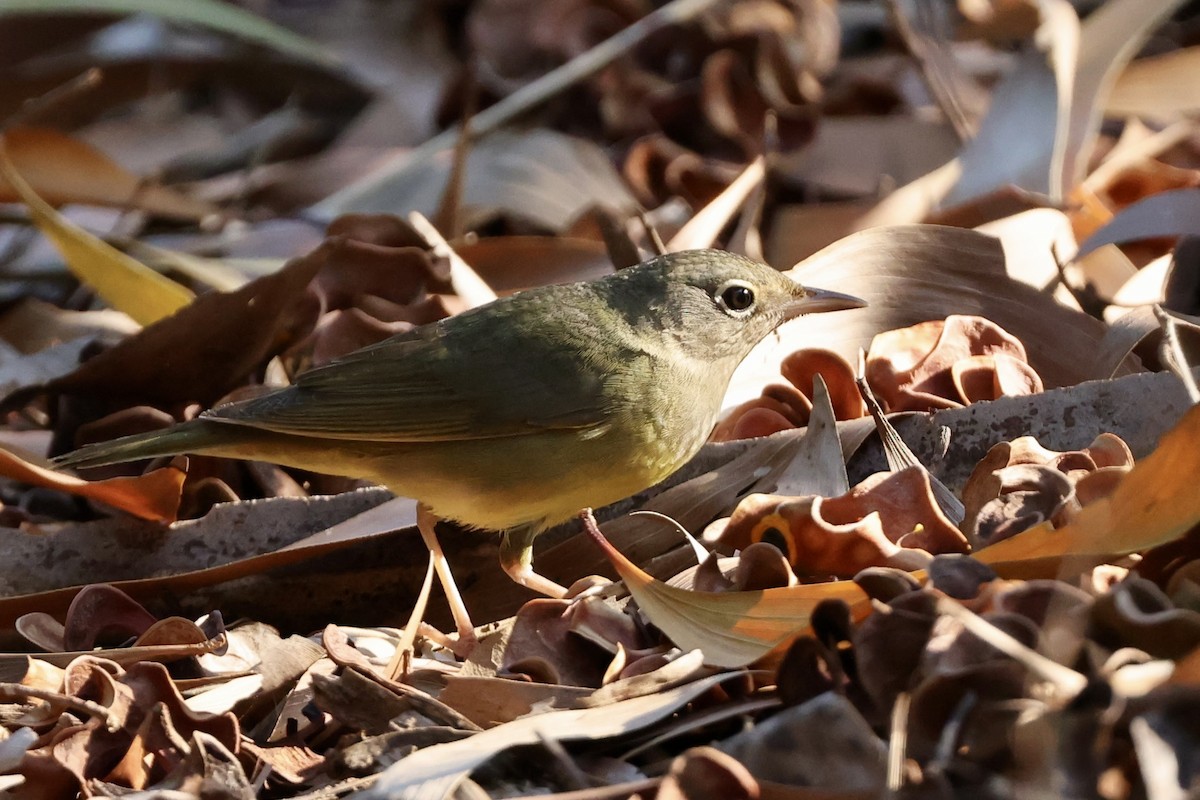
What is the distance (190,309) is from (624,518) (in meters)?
1.55

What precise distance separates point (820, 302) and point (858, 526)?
1.33 meters

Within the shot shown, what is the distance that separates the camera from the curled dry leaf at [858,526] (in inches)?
110

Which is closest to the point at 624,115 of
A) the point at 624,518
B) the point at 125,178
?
the point at 125,178

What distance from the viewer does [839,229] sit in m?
4.95

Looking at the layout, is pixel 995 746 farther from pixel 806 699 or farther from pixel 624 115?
pixel 624 115

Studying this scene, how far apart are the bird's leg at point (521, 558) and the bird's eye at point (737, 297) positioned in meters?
0.96

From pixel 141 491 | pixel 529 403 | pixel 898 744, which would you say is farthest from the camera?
pixel 529 403

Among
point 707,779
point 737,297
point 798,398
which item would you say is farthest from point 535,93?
point 707,779

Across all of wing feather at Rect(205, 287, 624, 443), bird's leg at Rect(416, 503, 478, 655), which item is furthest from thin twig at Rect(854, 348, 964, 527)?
bird's leg at Rect(416, 503, 478, 655)

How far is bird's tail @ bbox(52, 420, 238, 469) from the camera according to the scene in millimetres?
3572

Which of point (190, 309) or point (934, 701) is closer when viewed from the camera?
point (934, 701)

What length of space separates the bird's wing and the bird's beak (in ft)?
2.25

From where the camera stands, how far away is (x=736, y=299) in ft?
13.1

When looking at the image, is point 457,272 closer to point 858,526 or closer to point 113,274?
point 113,274
